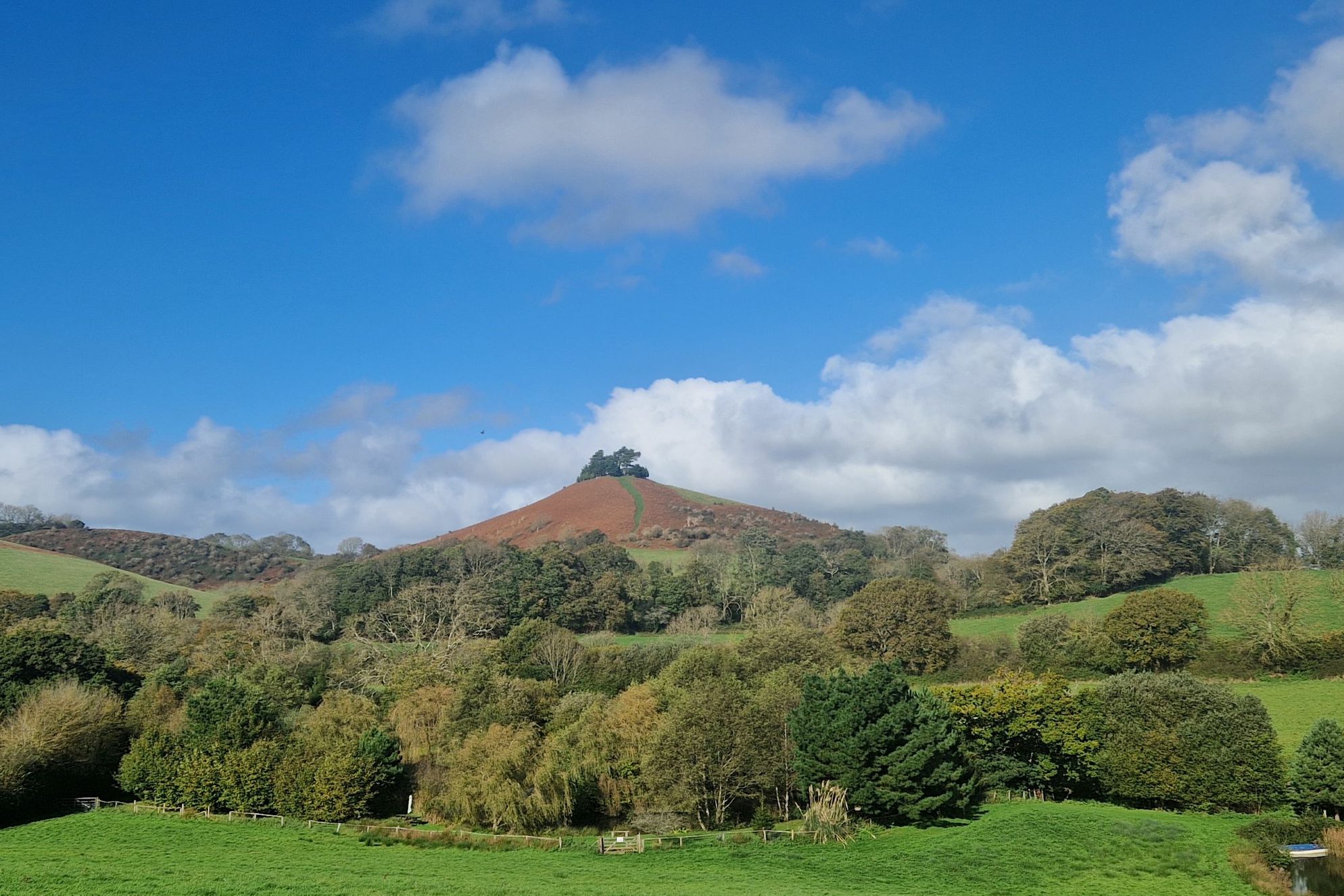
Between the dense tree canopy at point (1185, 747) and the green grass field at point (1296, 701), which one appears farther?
the green grass field at point (1296, 701)

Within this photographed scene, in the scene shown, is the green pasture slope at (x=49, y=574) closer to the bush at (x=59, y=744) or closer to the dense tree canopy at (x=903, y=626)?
the bush at (x=59, y=744)

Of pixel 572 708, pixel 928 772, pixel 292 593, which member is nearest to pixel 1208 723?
pixel 928 772

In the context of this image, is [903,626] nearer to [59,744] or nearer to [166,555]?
[59,744]

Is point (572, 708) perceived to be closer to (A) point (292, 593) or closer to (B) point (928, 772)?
(B) point (928, 772)

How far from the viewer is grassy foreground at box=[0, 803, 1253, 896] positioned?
31734 millimetres

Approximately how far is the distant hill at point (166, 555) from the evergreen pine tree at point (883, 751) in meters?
135

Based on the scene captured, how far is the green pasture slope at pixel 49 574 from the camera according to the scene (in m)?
113

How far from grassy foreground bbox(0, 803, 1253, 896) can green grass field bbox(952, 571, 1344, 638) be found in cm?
3610

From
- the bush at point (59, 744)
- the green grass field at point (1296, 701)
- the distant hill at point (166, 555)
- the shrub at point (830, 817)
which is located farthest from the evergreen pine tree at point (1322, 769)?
the distant hill at point (166, 555)

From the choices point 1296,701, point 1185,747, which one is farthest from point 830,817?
point 1296,701

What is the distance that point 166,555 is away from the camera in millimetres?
168250

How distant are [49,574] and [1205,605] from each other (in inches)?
5515

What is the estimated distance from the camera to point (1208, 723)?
4544 cm

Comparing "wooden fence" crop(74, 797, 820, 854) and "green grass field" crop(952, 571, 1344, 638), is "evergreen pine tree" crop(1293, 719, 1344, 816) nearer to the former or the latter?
"wooden fence" crop(74, 797, 820, 854)
